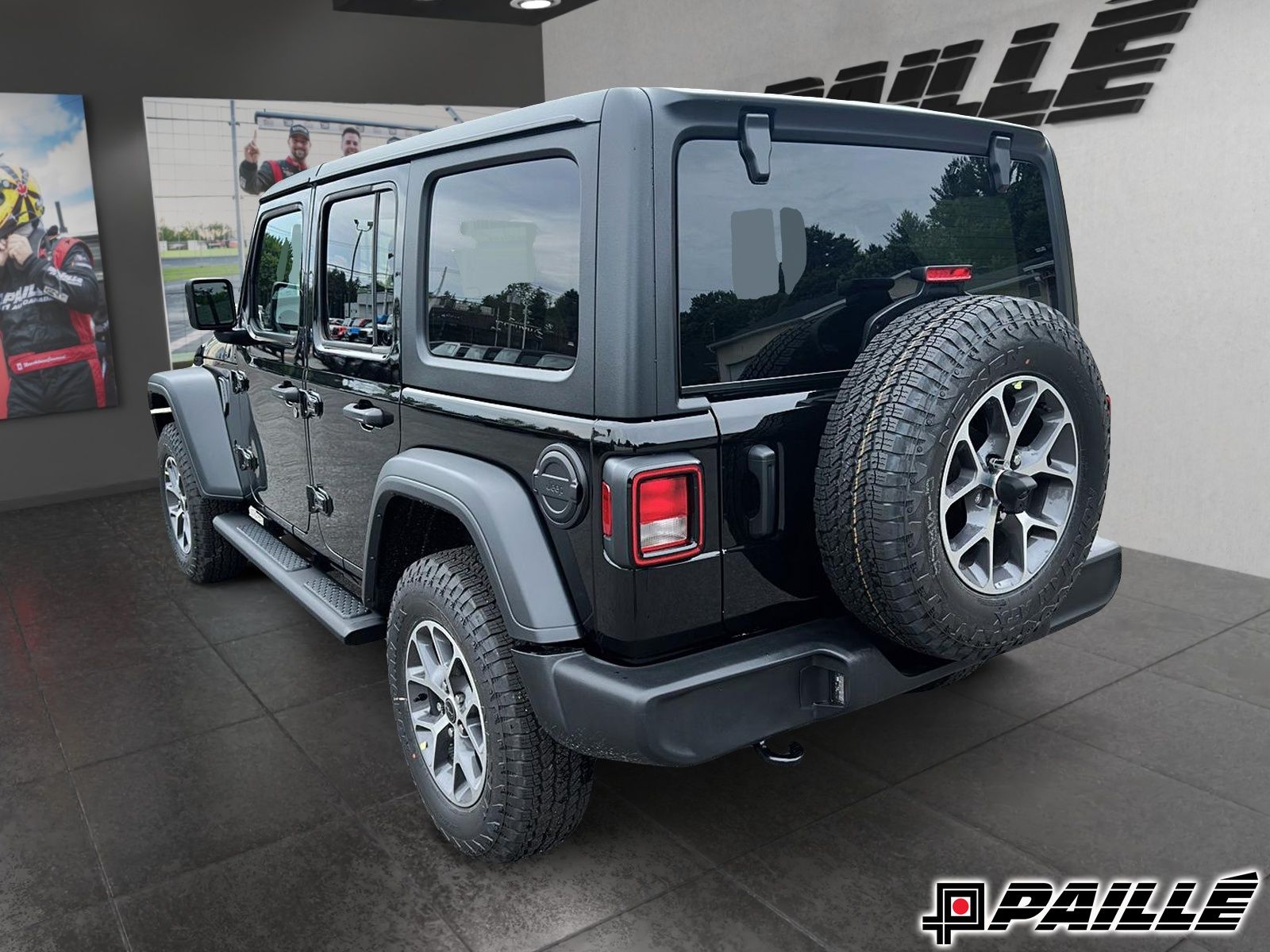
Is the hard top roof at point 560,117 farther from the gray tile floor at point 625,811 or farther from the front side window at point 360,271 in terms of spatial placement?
the gray tile floor at point 625,811

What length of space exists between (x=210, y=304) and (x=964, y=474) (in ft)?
9.75

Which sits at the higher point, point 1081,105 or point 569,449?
point 1081,105

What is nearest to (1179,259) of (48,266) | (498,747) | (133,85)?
(498,747)

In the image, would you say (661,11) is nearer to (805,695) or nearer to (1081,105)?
(1081,105)

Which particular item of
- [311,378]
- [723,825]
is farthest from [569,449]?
[311,378]

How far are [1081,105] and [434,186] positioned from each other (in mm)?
3488

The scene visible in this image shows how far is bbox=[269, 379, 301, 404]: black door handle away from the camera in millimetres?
3348

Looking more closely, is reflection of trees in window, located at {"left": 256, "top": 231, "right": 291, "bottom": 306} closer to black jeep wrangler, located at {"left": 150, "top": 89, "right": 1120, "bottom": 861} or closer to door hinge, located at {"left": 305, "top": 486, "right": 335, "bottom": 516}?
door hinge, located at {"left": 305, "top": 486, "right": 335, "bottom": 516}

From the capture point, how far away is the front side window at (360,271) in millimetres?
2766

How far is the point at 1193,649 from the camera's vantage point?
12.1ft

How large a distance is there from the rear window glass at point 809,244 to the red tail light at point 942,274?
3 cm

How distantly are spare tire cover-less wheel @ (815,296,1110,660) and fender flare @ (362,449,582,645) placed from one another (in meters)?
0.57

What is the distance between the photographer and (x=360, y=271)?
9.59 feet

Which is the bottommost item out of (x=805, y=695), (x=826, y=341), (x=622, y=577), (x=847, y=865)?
(x=847, y=865)
